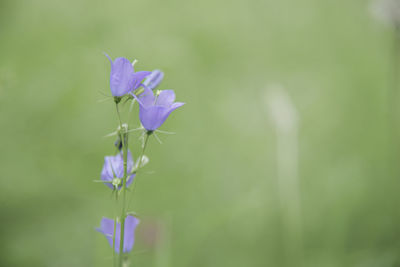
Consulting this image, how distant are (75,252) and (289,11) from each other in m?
2.21

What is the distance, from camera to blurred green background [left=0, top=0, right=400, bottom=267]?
169cm

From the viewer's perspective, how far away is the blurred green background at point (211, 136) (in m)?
1.69

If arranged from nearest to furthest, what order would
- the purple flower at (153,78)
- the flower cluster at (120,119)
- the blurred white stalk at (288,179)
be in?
1. the flower cluster at (120,119)
2. the purple flower at (153,78)
3. the blurred white stalk at (288,179)

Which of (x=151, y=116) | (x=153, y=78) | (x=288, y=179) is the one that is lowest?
(x=151, y=116)

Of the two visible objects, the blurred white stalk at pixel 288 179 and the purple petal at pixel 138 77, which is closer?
the purple petal at pixel 138 77

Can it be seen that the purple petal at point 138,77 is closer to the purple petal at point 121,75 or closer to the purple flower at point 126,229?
the purple petal at point 121,75

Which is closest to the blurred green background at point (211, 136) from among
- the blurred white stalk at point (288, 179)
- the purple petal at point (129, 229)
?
the blurred white stalk at point (288, 179)

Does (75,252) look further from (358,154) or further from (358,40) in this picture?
(358,40)

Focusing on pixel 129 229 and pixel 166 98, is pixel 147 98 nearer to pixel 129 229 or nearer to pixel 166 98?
pixel 166 98

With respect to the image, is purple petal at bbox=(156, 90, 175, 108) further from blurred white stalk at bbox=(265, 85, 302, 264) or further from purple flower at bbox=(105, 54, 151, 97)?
blurred white stalk at bbox=(265, 85, 302, 264)

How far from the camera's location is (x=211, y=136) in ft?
7.48

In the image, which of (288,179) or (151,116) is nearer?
(151,116)

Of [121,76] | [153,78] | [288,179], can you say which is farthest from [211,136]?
[121,76]

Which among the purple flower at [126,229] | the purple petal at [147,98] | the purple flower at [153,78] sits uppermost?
the purple flower at [153,78]
